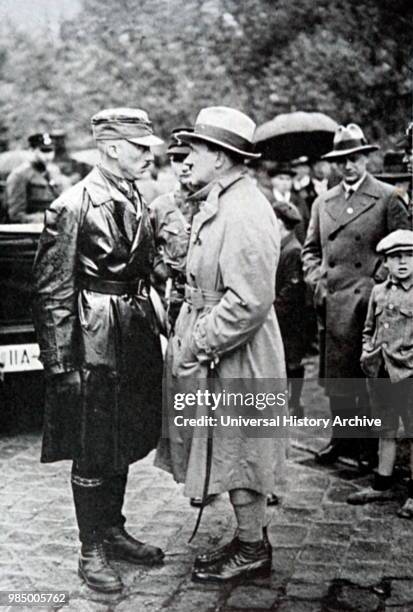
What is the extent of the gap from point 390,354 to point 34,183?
4.89 meters

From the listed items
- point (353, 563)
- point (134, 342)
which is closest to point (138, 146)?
point (134, 342)

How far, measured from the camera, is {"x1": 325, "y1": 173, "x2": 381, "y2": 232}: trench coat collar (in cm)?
517

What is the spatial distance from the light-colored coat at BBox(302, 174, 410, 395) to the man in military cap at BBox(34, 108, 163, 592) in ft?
6.04

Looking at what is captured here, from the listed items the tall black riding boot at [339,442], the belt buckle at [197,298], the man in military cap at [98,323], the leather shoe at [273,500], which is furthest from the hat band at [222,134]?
the tall black riding boot at [339,442]

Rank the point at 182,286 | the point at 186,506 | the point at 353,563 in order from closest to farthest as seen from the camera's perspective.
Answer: the point at 353,563 → the point at 182,286 → the point at 186,506

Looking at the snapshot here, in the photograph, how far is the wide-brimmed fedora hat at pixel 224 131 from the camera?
348 centimetres

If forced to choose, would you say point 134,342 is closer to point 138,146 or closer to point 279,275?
point 138,146

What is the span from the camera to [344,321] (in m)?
5.22

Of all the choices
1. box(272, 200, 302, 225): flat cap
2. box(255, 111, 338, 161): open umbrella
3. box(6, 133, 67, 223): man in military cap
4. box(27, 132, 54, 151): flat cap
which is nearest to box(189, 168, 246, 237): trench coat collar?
box(272, 200, 302, 225): flat cap

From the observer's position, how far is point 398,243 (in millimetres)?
4480

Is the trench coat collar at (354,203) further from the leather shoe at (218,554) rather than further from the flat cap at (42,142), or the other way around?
the flat cap at (42,142)

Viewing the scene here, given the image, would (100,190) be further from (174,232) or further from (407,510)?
(407,510)

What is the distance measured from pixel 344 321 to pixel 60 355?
2283 millimetres

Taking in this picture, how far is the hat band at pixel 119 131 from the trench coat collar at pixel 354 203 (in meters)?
1.96
